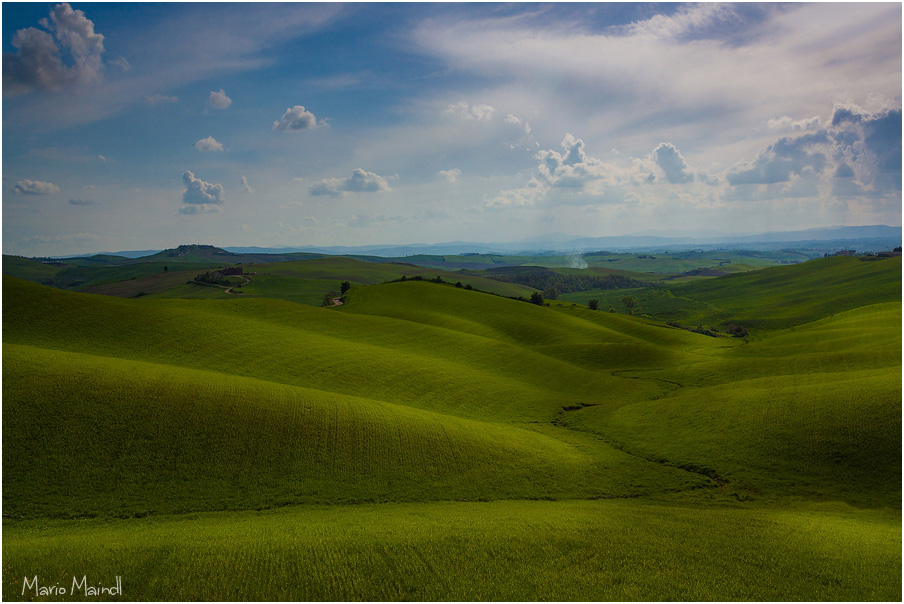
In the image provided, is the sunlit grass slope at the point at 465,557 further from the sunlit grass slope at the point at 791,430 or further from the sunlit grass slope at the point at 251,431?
the sunlit grass slope at the point at 791,430

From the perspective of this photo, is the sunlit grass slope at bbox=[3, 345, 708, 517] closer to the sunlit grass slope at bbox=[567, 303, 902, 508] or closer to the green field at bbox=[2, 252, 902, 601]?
the green field at bbox=[2, 252, 902, 601]

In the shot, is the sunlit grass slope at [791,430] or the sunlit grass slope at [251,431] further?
the sunlit grass slope at [791,430]

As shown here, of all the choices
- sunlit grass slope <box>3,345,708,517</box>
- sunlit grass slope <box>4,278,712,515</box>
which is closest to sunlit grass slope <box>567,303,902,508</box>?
sunlit grass slope <box>4,278,712,515</box>

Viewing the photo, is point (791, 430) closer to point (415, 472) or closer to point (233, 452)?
point (415, 472)

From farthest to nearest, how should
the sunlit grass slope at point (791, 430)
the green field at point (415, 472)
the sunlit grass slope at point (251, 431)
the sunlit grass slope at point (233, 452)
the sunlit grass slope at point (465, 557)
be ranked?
the sunlit grass slope at point (791, 430), the sunlit grass slope at point (251, 431), the sunlit grass slope at point (233, 452), the green field at point (415, 472), the sunlit grass slope at point (465, 557)

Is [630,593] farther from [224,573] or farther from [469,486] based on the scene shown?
[224,573]

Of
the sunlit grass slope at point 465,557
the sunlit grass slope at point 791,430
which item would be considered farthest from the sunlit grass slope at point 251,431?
the sunlit grass slope at point 791,430

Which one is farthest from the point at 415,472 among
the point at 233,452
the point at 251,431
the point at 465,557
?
the point at 233,452

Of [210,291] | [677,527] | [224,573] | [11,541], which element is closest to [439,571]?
[224,573]

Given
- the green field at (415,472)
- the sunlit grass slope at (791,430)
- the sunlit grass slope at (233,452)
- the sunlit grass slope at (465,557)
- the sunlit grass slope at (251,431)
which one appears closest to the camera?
the sunlit grass slope at (465,557)
